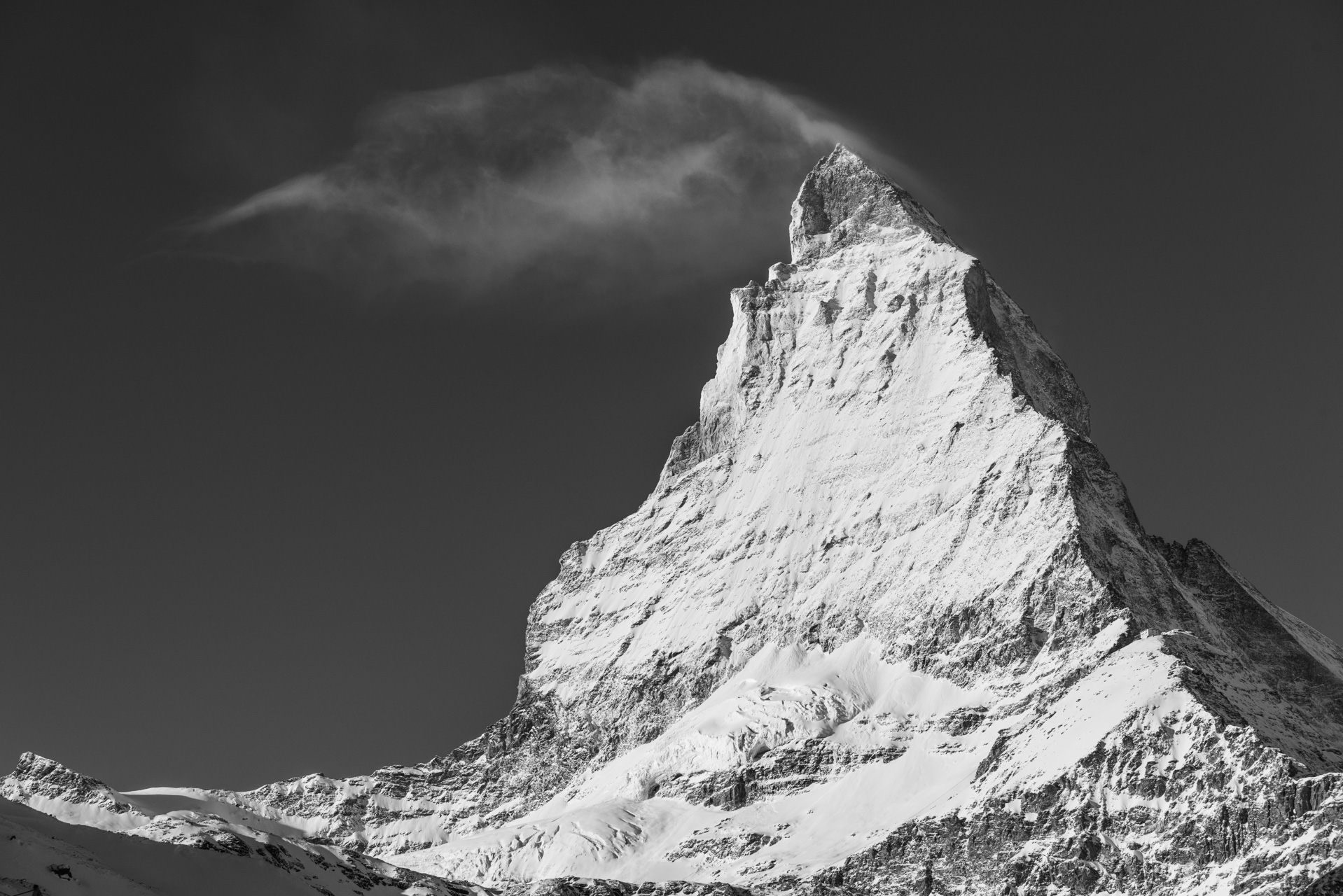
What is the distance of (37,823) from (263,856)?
21916mm

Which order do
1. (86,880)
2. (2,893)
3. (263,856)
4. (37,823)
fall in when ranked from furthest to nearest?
1. (263,856)
2. (37,823)
3. (86,880)
4. (2,893)

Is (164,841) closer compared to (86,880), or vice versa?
(86,880)

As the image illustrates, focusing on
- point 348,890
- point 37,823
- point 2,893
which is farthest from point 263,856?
point 2,893

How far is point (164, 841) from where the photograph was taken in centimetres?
19788

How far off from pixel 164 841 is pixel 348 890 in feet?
56.5

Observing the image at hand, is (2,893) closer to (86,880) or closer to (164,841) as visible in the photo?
(86,880)

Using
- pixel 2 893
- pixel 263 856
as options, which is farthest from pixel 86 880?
pixel 263 856

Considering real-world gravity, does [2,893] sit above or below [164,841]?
below

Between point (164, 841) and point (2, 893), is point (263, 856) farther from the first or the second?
point (2, 893)

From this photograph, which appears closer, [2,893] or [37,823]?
[2,893]

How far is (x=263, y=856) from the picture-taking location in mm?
192625

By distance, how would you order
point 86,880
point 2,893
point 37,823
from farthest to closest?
1. point 37,823
2. point 86,880
3. point 2,893

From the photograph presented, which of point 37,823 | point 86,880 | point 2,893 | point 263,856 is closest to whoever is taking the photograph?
point 2,893

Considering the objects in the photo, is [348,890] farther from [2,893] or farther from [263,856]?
[2,893]
